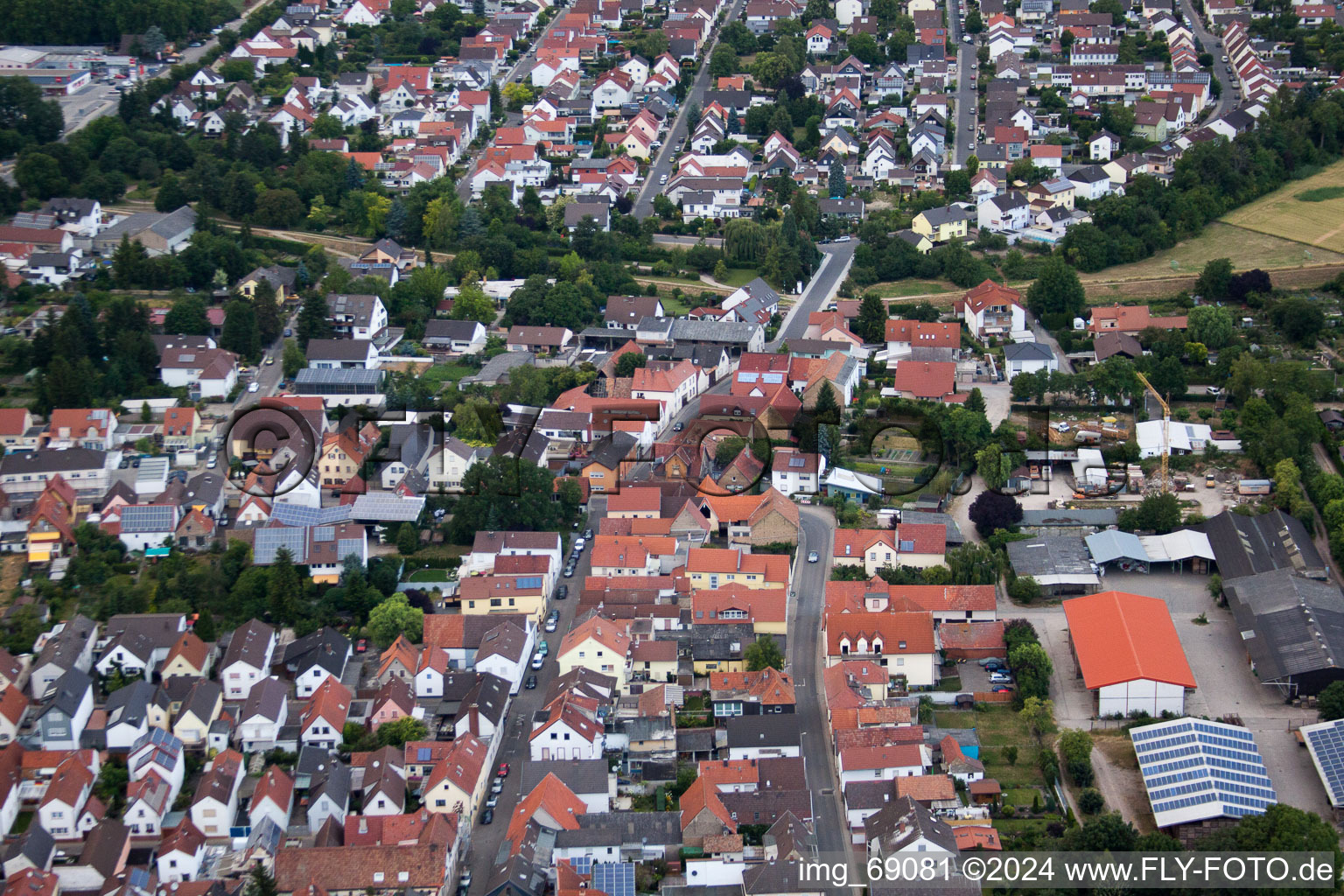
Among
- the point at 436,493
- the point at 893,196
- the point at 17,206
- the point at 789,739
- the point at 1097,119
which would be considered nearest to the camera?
the point at 789,739

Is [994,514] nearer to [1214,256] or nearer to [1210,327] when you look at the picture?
[1210,327]

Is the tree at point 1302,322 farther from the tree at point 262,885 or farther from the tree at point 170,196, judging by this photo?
the tree at point 170,196

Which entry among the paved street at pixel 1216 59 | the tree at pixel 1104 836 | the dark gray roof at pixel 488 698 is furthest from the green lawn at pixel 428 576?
the paved street at pixel 1216 59

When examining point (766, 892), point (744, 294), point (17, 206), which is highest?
point (766, 892)

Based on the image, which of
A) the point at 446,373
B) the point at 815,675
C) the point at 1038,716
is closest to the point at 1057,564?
the point at 1038,716

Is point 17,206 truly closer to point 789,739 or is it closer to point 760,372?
point 760,372

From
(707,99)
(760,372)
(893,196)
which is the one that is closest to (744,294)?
(760,372)
